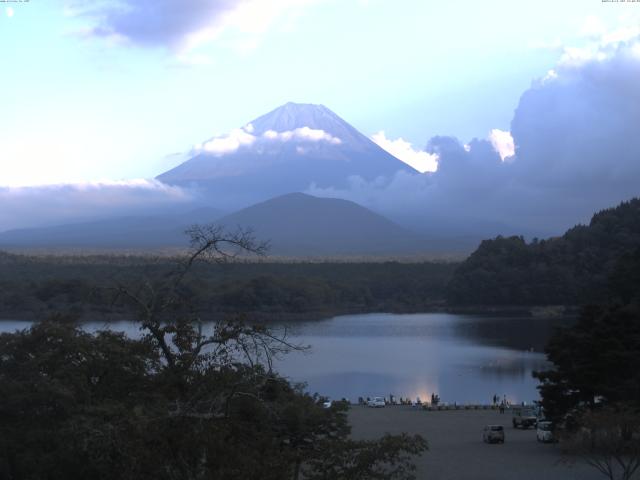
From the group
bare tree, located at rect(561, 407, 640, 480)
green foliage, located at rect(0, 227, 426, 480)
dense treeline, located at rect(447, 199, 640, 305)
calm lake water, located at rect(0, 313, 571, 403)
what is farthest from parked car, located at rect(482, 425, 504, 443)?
dense treeline, located at rect(447, 199, 640, 305)

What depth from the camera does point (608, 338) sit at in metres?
11.1

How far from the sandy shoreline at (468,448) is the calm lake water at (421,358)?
220 centimetres

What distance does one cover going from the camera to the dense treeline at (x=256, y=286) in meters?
38.1

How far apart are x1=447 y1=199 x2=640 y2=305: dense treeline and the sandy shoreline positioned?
2933cm

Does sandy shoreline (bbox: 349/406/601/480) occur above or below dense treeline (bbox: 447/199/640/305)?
below

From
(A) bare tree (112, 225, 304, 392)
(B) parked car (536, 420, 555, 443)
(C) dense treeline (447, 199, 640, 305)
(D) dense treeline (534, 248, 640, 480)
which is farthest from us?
(C) dense treeline (447, 199, 640, 305)

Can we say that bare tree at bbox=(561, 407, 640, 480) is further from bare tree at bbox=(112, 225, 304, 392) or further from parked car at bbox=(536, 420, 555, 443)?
bare tree at bbox=(112, 225, 304, 392)

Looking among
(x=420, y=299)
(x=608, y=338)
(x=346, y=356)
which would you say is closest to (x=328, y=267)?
(x=420, y=299)

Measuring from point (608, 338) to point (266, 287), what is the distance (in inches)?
1310

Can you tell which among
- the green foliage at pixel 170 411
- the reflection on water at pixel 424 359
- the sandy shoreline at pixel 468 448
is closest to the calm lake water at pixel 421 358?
the reflection on water at pixel 424 359

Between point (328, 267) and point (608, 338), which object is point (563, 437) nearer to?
point (608, 338)

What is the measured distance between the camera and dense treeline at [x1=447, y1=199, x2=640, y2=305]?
44.5 meters

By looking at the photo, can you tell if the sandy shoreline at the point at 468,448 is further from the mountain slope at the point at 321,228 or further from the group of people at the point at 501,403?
the mountain slope at the point at 321,228

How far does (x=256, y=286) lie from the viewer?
144ft
